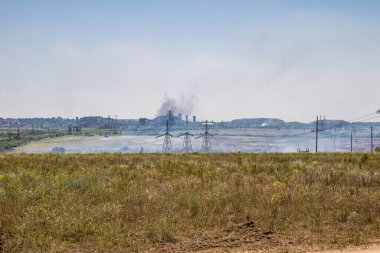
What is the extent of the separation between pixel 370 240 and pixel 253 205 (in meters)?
3.79

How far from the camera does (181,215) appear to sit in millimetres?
11367

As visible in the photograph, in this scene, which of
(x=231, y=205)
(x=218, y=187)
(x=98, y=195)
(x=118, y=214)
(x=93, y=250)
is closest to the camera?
(x=93, y=250)

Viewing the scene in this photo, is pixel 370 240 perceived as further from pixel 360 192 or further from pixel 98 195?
pixel 98 195

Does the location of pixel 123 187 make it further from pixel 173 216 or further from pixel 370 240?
pixel 370 240

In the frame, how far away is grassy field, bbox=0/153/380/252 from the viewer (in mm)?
9266

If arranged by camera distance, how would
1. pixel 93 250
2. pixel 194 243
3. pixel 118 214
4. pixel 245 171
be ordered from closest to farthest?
pixel 93 250 → pixel 194 243 → pixel 118 214 → pixel 245 171

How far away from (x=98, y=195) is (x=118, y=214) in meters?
2.42

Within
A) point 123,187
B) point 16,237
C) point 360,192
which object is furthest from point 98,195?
point 360,192

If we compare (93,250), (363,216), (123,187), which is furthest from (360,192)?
(93,250)

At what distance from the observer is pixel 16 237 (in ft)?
29.9

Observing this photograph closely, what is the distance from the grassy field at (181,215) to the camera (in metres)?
9.27

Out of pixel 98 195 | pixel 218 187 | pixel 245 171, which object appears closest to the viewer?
pixel 98 195

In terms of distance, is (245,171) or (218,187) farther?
(245,171)

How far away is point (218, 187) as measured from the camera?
47.9 ft
